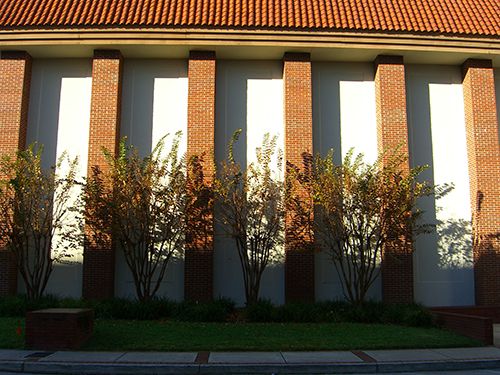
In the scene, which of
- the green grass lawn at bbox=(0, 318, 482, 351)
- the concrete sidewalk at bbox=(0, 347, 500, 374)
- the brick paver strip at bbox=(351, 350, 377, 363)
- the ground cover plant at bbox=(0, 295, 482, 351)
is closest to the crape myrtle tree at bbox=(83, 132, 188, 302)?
the ground cover plant at bbox=(0, 295, 482, 351)

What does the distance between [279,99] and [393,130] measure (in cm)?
410

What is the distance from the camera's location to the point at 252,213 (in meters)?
13.2

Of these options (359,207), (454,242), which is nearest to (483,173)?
(454,242)

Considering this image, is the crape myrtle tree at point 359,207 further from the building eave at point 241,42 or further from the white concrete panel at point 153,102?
the white concrete panel at point 153,102

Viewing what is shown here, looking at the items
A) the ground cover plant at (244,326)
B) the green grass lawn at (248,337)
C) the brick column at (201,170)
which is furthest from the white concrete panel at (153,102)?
the green grass lawn at (248,337)

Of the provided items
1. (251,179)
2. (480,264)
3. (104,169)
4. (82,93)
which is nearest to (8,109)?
(82,93)

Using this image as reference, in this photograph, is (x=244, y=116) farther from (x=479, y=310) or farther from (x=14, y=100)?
(x=479, y=310)

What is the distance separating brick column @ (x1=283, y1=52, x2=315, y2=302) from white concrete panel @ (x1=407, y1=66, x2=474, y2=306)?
12.6 ft

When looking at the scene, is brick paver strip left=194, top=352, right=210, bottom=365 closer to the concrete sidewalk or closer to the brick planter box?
the concrete sidewalk

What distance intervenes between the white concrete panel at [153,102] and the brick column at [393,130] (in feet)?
22.5

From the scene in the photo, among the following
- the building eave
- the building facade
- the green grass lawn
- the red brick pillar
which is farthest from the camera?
the building eave

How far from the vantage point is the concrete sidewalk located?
25.7 ft

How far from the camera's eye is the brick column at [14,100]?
14.4 metres

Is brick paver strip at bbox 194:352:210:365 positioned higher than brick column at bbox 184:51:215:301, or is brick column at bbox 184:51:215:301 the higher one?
brick column at bbox 184:51:215:301
